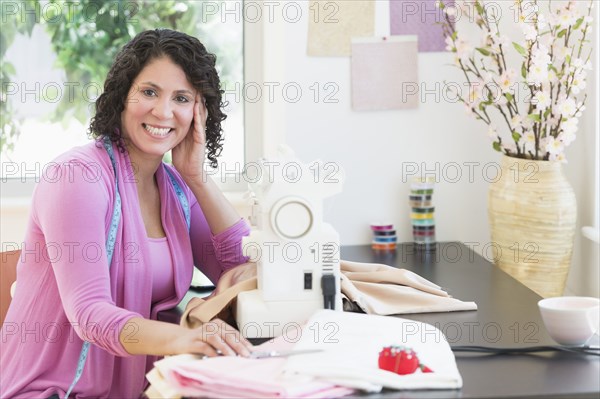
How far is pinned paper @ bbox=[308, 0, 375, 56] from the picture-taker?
2.75 metres

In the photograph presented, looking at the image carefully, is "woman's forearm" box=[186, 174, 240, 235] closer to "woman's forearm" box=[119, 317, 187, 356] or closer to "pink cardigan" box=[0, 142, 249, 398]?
"pink cardigan" box=[0, 142, 249, 398]

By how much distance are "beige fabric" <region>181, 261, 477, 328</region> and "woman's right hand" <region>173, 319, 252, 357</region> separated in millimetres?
158

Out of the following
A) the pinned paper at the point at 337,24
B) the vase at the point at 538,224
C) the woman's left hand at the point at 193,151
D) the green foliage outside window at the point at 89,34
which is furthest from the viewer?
the green foliage outside window at the point at 89,34

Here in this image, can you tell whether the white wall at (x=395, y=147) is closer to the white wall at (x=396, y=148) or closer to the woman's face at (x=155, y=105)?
the white wall at (x=396, y=148)

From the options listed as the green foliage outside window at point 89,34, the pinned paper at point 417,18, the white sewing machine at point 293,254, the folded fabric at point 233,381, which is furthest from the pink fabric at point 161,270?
the green foliage outside window at point 89,34

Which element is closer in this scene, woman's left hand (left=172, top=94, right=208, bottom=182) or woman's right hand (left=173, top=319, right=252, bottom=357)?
woman's right hand (left=173, top=319, right=252, bottom=357)

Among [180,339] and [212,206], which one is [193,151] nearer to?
[212,206]

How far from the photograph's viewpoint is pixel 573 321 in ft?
4.88

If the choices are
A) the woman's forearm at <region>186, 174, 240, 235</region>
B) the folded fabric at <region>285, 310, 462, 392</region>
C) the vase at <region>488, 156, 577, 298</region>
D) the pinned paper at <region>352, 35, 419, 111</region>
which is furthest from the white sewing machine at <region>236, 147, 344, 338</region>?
the pinned paper at <region>352, 35, 419, 111</region>

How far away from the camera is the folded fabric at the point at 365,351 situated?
1.30m

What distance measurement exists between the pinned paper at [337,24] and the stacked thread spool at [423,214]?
0.49 metres

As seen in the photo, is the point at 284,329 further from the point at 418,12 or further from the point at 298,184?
the point at 418,12

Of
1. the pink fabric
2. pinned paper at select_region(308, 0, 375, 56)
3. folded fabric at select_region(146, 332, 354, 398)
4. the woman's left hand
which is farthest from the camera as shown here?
pinned paper at select_region(308, 0, 375, 56)

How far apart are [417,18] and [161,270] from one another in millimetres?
1299
